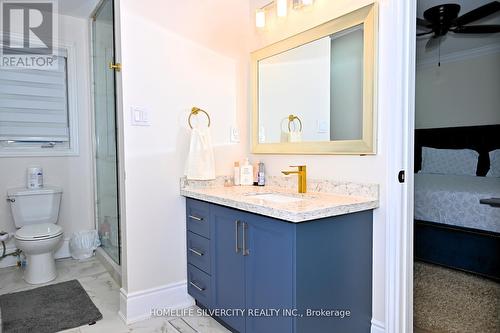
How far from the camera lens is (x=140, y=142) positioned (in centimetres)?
204

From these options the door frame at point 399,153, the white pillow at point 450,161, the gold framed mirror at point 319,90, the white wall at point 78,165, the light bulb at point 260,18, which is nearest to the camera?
the door frame at point 399,153

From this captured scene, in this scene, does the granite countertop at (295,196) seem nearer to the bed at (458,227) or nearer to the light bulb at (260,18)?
the light bulb at (260,18)

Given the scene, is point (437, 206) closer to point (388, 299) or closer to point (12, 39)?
point (388, 299)

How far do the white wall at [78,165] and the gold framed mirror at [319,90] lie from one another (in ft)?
6.03

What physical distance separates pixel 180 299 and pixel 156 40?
176 centimetres

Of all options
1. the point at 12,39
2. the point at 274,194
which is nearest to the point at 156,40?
the point at 274,194

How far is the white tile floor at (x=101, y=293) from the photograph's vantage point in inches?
75.7

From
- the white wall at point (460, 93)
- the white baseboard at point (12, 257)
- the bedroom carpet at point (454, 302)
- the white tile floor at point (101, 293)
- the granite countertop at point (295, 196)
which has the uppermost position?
the white wall at point (460, 93)

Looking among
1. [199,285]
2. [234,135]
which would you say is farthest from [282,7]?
[199,285]

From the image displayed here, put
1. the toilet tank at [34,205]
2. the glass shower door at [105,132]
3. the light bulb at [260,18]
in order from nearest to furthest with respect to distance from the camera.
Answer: the light bulb at [260,18], the glass shower door at [105,132], the toilet tank at [34,205]

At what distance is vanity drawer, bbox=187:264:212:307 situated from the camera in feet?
6.58

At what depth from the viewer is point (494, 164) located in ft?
13.5

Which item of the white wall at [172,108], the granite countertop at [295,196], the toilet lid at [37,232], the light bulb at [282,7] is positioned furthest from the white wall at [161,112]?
the toilet lid at [37,232]

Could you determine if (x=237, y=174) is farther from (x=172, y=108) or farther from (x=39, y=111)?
(x=39, y=111)
